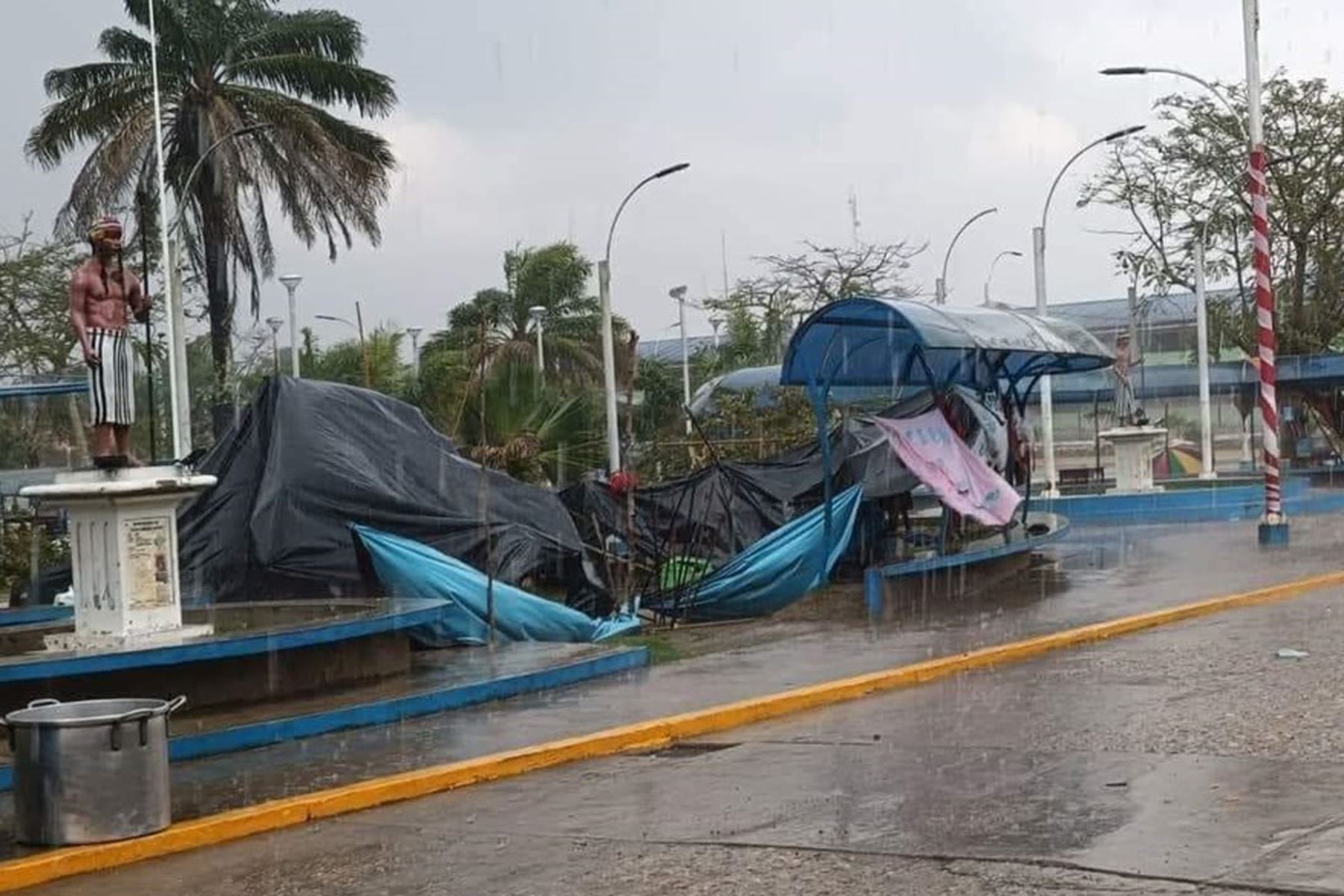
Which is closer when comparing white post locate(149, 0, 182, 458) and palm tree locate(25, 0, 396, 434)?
white post locate(149, 0, 182, 458)

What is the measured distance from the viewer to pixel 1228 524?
2775 centimetres

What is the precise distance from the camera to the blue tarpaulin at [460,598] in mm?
14930

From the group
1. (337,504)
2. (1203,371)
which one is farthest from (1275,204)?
(337,504)

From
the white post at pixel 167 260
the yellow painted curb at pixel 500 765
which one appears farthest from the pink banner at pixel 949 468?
the white post at pixel 167 260

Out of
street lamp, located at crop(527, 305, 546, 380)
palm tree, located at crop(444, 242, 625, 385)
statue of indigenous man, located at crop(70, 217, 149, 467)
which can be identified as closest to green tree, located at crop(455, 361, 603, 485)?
statue of indigenous man, located at crop(70, 217, 149, 467)

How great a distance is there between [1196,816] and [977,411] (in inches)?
570

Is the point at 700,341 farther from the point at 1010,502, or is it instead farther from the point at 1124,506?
the point at 1010,502

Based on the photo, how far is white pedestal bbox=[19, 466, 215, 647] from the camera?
456 inches

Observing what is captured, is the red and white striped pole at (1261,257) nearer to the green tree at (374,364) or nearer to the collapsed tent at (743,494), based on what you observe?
the collapsed tent at (743,494)

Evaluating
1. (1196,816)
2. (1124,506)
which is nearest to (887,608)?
(1196,816)

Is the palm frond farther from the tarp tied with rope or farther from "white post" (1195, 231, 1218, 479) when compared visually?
"white post" (1195, 231, 1218, 479)

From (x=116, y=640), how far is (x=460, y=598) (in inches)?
156

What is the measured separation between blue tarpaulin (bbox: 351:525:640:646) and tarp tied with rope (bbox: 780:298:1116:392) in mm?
4909

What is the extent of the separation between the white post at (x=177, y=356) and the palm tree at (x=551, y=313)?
25.8 m
